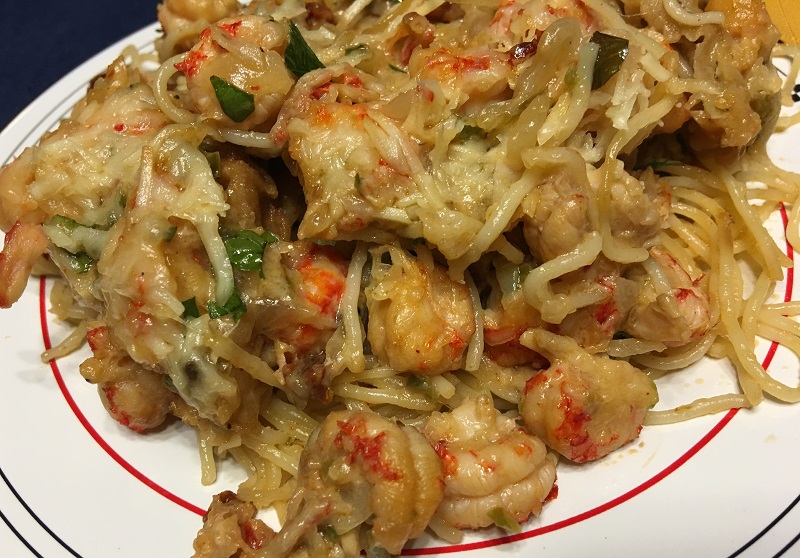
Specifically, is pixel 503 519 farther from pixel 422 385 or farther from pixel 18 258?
pixel 18 258

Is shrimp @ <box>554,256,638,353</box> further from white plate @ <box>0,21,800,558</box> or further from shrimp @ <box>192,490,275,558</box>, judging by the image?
shrimp @ <box>192,490,275,558</box>

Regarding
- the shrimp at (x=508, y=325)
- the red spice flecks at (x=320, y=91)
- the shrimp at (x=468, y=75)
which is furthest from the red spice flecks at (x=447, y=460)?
the red spice flecks at (x=320, y=91)

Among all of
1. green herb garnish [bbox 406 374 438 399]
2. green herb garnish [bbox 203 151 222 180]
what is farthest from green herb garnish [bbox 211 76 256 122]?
green herb garnish [bbox 406 374 438 399]

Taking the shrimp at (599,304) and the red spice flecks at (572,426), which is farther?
the shrimp at (599,304)

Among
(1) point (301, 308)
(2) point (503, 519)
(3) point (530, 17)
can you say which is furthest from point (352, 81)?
(2) point (503, 519)

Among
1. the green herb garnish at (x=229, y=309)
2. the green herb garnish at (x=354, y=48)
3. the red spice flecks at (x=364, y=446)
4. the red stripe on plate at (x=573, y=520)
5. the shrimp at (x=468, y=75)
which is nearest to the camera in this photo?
the red spice flecks at (x=364, y=446)

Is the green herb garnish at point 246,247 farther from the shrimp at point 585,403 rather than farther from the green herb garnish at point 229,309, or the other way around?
the shrimp at point 585,403
